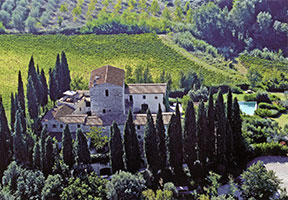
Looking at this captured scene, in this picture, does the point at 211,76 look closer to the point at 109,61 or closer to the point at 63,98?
the point at 109,61

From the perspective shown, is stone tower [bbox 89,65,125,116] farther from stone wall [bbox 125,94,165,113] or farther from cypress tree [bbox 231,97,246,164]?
cypress tree [bbox 231,97,246,164]

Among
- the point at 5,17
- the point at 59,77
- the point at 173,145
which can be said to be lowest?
the point at 173,145

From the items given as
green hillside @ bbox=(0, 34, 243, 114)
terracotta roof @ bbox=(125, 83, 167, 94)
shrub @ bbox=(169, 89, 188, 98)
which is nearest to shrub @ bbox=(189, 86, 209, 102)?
shrub @ bbox=(169, 89, 188, 98)

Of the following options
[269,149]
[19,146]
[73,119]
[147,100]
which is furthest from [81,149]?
[269,149]

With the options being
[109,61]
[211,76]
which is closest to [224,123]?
[211,76]

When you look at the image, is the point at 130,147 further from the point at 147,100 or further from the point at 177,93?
the point at 177,93

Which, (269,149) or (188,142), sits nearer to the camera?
(188,142)

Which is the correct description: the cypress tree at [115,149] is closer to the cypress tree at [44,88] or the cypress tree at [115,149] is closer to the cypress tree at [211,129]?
the cypress tree at [211,129]
